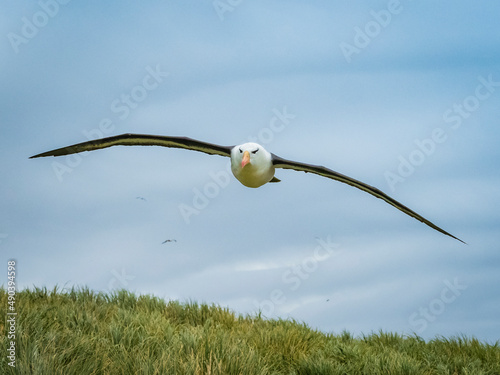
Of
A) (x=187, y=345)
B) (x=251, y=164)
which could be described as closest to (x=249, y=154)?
(x=251, y=164)

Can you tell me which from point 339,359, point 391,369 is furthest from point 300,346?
point 391,369

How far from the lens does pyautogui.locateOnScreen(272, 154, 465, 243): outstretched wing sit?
9320 mm

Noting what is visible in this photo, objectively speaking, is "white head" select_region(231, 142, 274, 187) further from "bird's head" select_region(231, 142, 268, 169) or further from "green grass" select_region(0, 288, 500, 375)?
"green grass" select_region(0, 288, 500, 375)

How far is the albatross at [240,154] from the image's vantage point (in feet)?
29.3

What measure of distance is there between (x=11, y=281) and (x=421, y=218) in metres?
7.05

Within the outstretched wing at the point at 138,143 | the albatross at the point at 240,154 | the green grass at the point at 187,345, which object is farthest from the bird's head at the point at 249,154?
the green grass at the point at 187,345

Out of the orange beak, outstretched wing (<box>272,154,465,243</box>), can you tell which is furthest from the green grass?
the orange beak

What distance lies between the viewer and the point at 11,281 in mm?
6207

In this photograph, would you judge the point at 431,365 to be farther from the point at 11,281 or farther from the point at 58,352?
the point at 11,281

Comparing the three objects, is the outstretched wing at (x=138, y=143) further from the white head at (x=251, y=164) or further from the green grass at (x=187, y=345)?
the green grass at (x=187, y=345)

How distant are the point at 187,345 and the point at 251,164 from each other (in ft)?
10.5

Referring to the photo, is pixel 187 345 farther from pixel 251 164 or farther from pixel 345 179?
pixel 345 179

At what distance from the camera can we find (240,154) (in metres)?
9.08

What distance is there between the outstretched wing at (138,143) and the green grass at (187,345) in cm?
268
